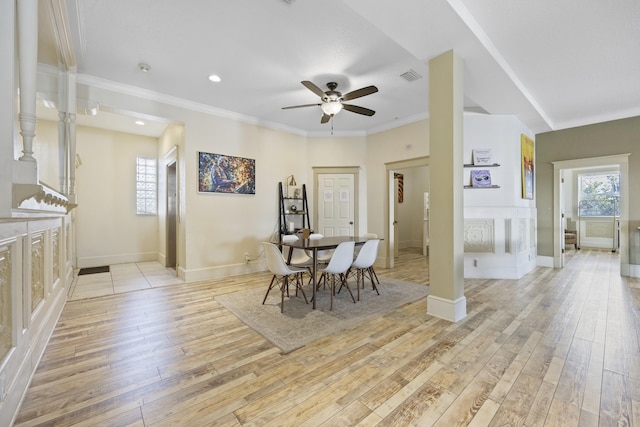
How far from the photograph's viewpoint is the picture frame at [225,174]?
4453 millimetres

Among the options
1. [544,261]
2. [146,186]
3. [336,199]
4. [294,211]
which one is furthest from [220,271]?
[544,261]

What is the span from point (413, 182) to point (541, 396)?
7.25 m

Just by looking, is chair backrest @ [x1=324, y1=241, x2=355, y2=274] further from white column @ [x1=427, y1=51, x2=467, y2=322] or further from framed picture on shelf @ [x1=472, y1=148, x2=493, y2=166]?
framed picture on shelf @ [x1=472, y1=148, x2=493, y2=166]

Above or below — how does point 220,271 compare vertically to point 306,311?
above

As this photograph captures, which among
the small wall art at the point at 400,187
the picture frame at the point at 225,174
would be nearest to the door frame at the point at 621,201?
the small wall art at the point at 400,187

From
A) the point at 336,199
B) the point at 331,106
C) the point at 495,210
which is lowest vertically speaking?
the point at 495,210

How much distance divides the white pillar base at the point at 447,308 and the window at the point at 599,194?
27.6 feet

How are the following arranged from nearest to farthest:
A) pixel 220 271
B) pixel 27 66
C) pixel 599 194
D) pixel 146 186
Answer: pixel 27 66 → pixel 220 271 → pixel 146 186 → pixel 599 194

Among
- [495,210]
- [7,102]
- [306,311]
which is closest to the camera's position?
[7,102]

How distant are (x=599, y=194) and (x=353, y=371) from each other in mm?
10181

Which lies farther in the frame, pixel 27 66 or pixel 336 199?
pixel 336 199

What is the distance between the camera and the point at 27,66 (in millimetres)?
1427

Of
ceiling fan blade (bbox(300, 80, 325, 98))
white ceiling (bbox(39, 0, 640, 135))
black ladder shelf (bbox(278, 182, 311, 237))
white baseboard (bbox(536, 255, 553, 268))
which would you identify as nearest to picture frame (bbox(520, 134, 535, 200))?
white ceiling (bbox(39, 0, 640, 135))

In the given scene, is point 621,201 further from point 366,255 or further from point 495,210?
point 366,255
